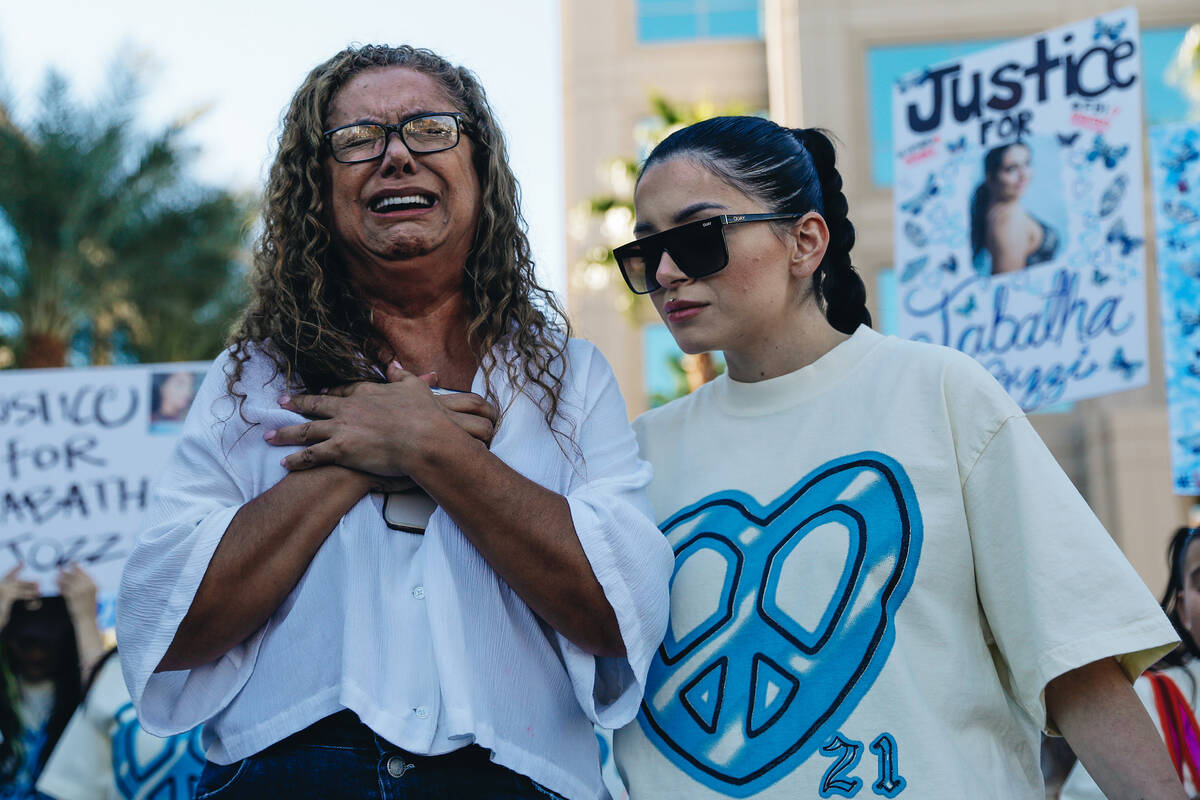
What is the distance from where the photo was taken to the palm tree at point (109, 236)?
497 inches

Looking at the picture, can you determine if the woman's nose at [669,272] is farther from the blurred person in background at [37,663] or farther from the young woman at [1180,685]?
the blurred person in background at [37,663]

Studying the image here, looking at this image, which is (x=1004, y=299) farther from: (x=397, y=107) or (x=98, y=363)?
(x=98, y=363)

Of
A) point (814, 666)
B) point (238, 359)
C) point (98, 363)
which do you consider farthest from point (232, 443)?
point (98, 363)

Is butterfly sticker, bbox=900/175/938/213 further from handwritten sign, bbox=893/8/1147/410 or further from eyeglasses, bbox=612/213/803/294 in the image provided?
eyeglasses, bbox=612/213/803/294

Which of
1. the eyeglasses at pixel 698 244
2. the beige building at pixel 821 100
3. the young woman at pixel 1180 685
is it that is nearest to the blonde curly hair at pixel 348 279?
the eyeglasses at pixel 698 244

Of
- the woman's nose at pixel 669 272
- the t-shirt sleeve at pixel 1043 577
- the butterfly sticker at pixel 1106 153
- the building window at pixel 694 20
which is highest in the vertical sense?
the building window at pixel 694 20

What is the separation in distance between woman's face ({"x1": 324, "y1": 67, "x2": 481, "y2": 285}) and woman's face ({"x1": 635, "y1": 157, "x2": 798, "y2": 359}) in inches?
15.2

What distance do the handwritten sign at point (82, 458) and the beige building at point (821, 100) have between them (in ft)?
25.7

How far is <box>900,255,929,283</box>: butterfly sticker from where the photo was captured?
14.9 feet

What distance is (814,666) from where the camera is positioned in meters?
2.14

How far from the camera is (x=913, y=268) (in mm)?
4539

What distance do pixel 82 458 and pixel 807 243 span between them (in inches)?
148

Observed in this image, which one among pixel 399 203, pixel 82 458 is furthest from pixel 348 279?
pixel 82 458

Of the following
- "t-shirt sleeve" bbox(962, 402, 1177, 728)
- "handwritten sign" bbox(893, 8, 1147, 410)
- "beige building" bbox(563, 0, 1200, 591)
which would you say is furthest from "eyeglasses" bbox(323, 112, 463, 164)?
"beige building" bbox(563, 0, 1200, 591)
